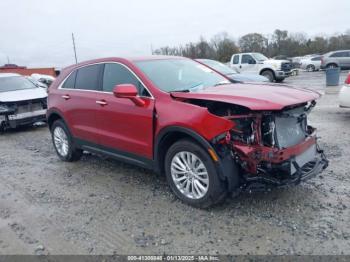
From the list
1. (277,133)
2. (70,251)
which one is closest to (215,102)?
(277,133)

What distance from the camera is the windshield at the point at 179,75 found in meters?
4.46

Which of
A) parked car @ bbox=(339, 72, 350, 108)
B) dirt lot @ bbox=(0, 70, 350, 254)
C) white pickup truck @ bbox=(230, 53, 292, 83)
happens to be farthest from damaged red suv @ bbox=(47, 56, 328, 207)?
white pickup truck @ bbox=(230, 53, 292, 83)

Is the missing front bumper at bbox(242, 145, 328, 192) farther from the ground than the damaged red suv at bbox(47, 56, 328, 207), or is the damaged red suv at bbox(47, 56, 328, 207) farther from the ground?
the damaged red suv at bbox(47, 56, 328, 207)

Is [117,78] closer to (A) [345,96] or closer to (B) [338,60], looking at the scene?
(A) [345,96]

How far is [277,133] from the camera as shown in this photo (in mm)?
3705

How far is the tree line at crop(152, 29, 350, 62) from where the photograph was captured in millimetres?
48144

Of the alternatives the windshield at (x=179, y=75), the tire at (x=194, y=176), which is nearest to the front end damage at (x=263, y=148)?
the tire at (x=194, y=176)

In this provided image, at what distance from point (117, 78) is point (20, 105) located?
5.54 m

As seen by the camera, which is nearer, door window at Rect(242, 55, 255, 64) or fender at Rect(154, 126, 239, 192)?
fender at Rect(154, 126, 239, 192)

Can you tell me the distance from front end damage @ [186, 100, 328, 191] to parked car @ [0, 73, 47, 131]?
7.06 metres

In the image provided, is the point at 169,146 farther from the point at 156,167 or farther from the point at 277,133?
the point at 277,133

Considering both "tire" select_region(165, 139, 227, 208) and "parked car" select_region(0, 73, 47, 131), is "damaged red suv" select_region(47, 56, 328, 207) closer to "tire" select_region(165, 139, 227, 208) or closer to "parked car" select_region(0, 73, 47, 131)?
"tire" select_region(165, 139, 227, 208)

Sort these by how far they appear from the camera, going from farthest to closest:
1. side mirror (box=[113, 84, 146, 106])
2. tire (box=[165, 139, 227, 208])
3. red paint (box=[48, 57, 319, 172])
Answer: side mirror (box=[113, 84, 146, 106]) < tire (box=[165, 139, 227, 208]) < red paint (box=[48, 57, 319, 172])

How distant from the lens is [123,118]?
4605 millimetres
